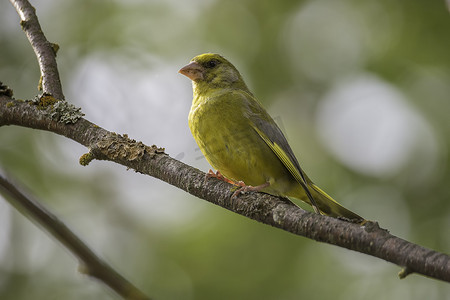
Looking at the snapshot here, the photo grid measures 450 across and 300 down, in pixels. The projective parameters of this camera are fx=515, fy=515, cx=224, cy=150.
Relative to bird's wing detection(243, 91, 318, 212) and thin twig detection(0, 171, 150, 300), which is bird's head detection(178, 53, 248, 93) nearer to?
bird's wing detection(243, 91, 318, 212)

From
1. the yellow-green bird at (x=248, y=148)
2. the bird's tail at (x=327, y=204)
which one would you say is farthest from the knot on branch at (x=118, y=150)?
the bird's tail at (x=327, y=204)

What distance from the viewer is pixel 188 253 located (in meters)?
5.13

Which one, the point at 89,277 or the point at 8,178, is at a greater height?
the point at 8,178

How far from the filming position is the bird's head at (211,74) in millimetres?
4910

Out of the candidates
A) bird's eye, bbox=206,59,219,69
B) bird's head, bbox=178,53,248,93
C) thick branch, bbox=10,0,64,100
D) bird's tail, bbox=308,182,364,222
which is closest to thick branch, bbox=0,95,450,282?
thick branch, bbox=10,0,64,100

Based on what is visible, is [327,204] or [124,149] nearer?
[124,149]

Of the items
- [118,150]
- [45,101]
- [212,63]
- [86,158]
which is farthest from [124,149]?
[212,63]

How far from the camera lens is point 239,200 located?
2783 millimetres

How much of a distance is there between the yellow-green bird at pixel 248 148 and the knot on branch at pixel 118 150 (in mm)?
1123

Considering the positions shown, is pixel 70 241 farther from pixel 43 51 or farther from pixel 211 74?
pixel 211 74

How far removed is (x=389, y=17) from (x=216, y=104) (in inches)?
115

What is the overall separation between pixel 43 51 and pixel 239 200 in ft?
5.70

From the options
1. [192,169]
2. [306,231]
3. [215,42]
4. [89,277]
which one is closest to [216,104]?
[192,169]

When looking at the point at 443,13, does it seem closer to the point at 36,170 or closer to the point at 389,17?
the point at 389,17
